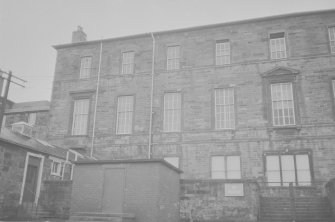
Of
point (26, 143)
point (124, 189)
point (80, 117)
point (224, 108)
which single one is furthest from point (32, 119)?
point (124, 189)

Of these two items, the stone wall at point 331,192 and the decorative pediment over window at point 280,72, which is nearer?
the stone wall at point 331,192

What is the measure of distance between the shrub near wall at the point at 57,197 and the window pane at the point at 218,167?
8.34 meters

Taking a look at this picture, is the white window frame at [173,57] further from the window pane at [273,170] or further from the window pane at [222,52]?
the window pane at [273,170]

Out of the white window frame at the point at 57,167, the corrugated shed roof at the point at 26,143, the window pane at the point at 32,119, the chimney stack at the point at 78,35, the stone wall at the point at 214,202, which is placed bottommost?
the stone wall at the point at 214,202

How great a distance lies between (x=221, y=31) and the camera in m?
23.0

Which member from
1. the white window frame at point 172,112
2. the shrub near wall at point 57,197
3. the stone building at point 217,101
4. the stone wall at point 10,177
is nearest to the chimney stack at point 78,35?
the stone building at point 217,101

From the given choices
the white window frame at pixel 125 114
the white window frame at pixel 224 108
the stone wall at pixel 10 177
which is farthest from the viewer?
the white window frame at pixel 125 114

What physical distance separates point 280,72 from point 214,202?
32.1 feet

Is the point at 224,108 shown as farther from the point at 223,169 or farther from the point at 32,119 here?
the point at 32,119

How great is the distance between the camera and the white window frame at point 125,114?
2314 cm

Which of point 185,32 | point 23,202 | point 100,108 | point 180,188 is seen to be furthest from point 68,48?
point 180,188

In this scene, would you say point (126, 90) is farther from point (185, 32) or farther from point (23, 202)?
point (23, 202)

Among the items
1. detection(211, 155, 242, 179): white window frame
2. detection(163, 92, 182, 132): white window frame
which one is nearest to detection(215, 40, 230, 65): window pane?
detection(163, 92, 182, 132): white window frame

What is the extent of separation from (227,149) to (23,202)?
1156 cm
